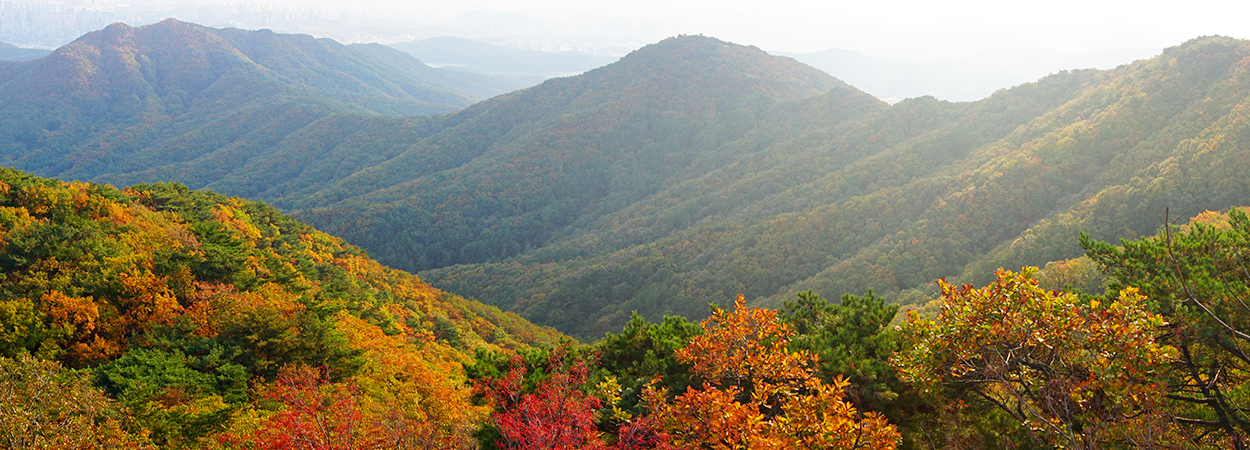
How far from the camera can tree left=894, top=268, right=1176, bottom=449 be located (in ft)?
27.0

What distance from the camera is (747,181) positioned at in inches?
4919

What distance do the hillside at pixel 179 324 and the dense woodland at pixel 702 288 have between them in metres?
0.12

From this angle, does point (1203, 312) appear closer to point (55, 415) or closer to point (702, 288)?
point (55, 415)

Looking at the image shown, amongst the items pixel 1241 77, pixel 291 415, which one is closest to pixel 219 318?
pixel 291 415

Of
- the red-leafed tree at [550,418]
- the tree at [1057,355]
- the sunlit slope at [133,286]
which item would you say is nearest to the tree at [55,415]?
the sunlit slope at [133,286]

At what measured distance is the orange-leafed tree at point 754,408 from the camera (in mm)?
8414

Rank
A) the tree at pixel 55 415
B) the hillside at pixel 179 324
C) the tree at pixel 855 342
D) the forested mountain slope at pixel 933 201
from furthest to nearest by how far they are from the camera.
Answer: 1. the forested mountain slope at pixel 933 201
2. the hillside at pixel 179 324
3. the tree at pixel 855 342
4. the tree at pixel 55 415

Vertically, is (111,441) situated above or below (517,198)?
above

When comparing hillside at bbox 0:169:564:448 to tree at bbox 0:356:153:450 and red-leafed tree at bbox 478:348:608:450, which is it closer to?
tree at bbox 0:356:153:450

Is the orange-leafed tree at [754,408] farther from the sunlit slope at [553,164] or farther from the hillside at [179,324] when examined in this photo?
the sunlit slope at [553,164]

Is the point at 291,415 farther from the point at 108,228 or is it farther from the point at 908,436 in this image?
the point at 108,228

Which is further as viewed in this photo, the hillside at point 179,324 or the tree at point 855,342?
the hillside at point 179,324

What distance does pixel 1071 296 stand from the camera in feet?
30.3

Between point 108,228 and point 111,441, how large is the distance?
2083 cm
